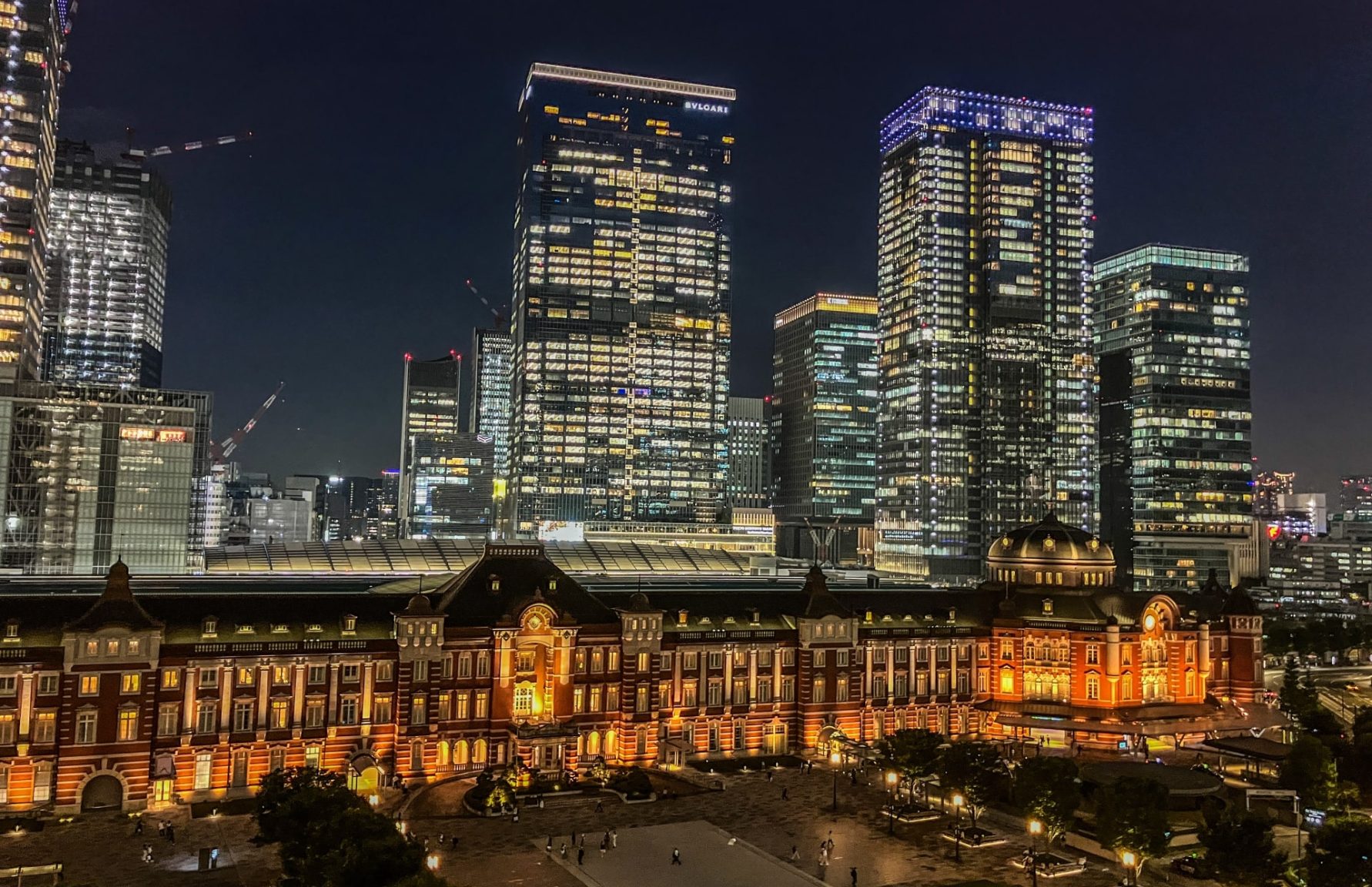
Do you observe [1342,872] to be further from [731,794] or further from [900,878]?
[731,794]

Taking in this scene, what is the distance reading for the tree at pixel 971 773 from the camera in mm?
81500

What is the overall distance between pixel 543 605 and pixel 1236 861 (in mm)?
58890

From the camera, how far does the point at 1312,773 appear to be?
281 ft

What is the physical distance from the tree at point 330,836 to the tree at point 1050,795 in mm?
42684

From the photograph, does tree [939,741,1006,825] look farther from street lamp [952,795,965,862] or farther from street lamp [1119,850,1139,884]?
street lamp [1119,850,1139,884]

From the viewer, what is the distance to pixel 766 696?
109m

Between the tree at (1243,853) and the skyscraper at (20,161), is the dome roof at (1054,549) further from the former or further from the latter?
the skyscraper at (20,161)

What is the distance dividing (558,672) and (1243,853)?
5766cm

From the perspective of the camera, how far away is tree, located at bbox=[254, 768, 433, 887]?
57.6 metres

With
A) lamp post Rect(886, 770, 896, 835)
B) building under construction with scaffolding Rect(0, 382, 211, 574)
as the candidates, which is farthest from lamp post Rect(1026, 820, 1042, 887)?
building under construction with scaffolding Rect(0, 382, 211, 574)

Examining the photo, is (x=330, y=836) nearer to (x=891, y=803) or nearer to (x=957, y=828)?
(x=957, y=828)

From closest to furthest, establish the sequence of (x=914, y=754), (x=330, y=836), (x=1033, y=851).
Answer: (x=330, y=836), (x=1033, y=851), (x=914, y=754)

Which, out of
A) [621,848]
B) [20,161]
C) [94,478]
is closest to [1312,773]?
[621,848]

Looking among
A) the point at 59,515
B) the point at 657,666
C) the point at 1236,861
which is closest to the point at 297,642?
the point at 657,666
